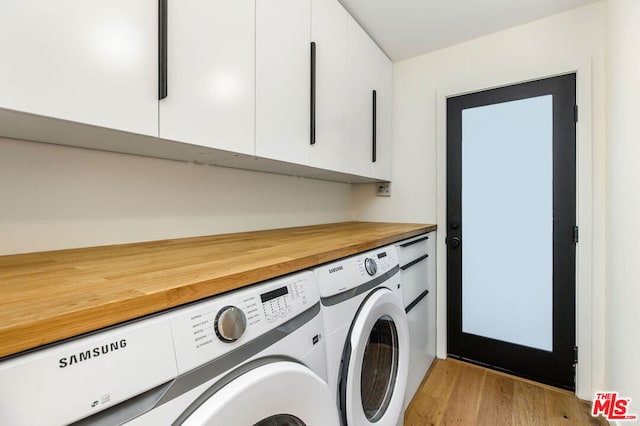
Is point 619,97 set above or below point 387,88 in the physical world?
below

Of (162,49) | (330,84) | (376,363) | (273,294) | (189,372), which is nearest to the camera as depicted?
(189,372)

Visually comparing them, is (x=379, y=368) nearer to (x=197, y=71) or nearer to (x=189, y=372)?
(x=189, y=372)

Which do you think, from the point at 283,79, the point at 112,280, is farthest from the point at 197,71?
the point at 112,280

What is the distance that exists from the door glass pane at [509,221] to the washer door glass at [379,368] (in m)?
1.03

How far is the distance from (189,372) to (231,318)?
0.36 ft

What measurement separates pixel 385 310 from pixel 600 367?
5.01ft

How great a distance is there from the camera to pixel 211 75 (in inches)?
38.4

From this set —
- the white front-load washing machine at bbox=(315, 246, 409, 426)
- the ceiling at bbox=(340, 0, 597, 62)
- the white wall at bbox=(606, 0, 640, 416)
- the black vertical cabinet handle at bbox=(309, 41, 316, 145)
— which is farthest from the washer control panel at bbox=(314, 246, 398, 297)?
the ceiling at bbox=(340, 0, 597, 62)

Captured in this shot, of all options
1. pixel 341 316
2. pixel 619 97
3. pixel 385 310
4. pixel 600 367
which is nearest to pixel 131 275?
pixel 341 316

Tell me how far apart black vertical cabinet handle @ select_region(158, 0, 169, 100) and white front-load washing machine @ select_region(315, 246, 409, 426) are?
27.4 inches

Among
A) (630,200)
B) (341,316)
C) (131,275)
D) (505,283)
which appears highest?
(630,200)

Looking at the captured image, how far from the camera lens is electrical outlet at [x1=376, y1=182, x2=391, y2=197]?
2377mm

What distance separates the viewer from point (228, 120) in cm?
104

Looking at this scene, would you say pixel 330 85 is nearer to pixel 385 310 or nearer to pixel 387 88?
pixel 387 88
